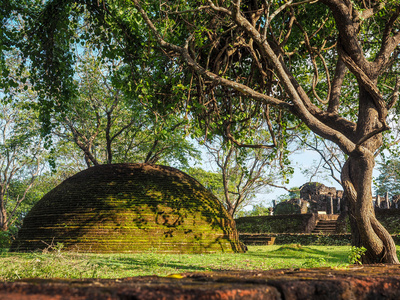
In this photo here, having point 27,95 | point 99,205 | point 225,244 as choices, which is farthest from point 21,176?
point 225,244

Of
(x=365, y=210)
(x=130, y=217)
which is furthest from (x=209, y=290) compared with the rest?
(x=130, y=217)

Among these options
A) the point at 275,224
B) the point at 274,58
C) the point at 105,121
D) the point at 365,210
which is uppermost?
the point at 105,121

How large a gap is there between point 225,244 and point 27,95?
1601 centimetres

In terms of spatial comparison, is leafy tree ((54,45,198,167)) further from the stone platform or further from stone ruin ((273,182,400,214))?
the stone platform

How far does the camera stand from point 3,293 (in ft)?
4.14

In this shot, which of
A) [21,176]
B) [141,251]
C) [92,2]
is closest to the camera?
[92,2]

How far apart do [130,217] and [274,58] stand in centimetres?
720

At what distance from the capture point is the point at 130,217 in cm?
1212

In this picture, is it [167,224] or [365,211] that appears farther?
[167,224]

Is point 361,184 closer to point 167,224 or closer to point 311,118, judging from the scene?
point 311,118

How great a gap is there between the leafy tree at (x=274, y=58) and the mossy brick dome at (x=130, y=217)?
322 cm

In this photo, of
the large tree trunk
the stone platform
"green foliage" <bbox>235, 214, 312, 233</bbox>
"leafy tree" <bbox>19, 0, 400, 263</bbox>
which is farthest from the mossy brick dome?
"green foliage" <bbox>235, 214, 312, 233</bbox>

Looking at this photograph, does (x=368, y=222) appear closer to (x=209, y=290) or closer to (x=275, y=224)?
(x=209, y=290)

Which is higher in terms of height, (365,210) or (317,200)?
(317,200)
